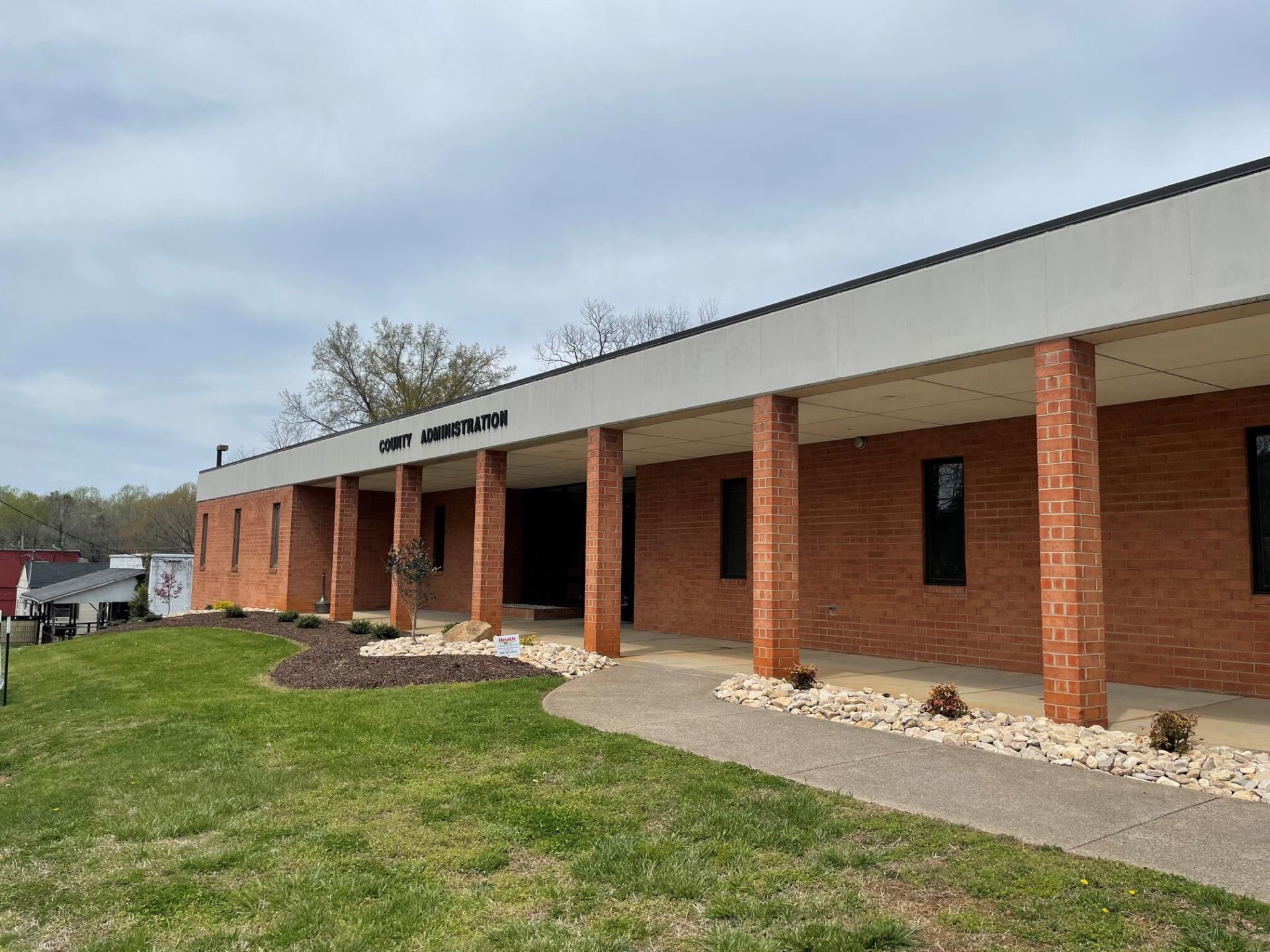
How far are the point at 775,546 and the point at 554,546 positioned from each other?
1457cm

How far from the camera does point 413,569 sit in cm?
1669

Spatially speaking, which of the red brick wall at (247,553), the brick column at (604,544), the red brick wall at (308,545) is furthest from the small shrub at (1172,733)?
the red brick wall at (247,553)

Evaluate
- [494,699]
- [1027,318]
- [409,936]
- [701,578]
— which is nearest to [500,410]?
[701,578]

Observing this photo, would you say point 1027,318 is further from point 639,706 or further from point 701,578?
point 701,578

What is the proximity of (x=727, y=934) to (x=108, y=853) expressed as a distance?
3.80 metres

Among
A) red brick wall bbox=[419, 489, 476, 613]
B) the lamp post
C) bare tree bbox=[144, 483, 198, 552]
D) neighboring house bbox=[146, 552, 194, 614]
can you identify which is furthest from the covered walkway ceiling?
bare tree bbox=[144, 483, 198, 552]

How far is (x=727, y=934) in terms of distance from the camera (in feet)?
12.9

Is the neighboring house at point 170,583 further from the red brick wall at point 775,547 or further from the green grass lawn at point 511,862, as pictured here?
the red brick wall at point 775,547

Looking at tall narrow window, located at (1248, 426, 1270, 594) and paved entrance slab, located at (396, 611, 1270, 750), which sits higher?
tall narrow window, located at (1248, 426, 1270, 594)

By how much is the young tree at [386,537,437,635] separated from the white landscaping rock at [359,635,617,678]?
97 cm

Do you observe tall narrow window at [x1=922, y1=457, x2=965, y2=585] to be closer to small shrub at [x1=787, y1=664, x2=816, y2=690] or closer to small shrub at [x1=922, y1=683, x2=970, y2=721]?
small shrub at [x1=787, y1=664, x2=816, y2=690]

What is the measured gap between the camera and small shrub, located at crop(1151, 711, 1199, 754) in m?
6.86

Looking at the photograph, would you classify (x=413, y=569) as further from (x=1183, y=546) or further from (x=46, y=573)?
(x=46, y=573)

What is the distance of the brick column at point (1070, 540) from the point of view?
777 cm
